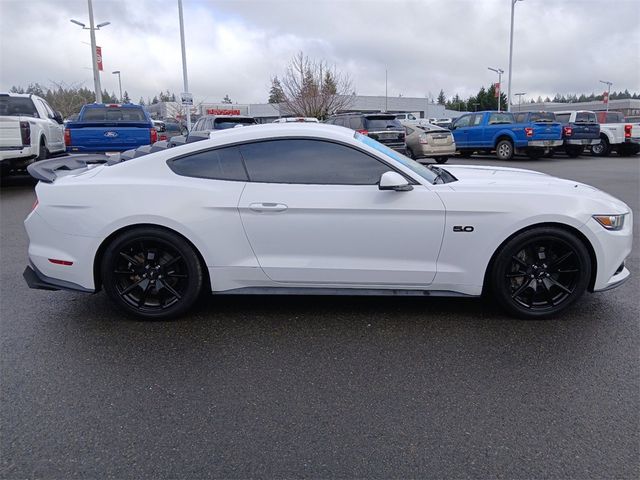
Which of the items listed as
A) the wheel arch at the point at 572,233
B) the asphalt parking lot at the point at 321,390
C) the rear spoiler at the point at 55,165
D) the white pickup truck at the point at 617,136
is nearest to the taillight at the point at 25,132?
the rear spoiler at the point at 55,165

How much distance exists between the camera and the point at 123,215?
12.4ft

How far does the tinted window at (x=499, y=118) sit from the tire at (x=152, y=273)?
18.2 metres

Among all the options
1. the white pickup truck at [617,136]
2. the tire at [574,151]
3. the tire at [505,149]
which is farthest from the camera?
the tire at [574,151]

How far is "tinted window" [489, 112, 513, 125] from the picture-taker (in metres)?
19.6

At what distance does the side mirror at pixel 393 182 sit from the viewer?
366cm

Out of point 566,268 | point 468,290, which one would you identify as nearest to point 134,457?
point 468,290

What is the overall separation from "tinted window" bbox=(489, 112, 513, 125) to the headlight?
1694cm

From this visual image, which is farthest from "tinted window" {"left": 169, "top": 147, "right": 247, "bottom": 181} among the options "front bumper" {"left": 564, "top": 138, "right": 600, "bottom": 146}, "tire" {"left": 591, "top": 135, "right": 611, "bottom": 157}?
"tire" {"left": 591, "top": 135, "right": 611, "bottom": 157}

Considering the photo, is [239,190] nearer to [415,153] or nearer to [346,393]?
[346,393]

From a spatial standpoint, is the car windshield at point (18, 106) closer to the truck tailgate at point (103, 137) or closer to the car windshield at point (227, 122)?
the truck tailgate at point (103, 137)

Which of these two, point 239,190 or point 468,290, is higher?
point 239,190

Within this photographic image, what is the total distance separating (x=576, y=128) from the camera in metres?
20.0

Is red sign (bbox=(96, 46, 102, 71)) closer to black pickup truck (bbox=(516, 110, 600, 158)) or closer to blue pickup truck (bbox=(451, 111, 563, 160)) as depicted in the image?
blue pickup truck (bbox=(451, 111, 563, 160))

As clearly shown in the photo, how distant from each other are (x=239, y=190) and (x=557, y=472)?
2.69m
